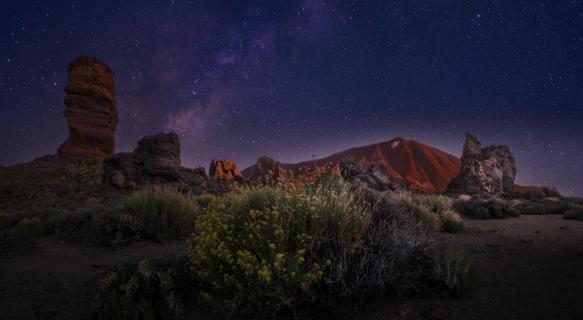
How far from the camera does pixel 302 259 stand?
291cm

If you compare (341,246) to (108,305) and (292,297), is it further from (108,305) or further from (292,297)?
(108,305)

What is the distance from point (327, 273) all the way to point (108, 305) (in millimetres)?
2424

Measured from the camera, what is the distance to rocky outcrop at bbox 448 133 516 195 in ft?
102

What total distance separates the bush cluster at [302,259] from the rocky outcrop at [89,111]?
50093 mm

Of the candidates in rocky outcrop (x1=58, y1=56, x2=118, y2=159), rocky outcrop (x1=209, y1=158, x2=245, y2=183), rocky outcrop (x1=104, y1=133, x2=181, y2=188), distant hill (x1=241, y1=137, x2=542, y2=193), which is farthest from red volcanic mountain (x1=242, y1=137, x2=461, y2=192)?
rocky outcrop (x1=104, y1=133, x2=181, y2=188)

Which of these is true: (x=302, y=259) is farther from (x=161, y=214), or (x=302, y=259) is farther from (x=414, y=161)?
(x=414, y=161)

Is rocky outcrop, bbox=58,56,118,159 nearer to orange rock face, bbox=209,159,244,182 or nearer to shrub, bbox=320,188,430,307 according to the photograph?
orange rock face, bbox=209,159,244,182

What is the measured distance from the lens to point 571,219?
9492mm

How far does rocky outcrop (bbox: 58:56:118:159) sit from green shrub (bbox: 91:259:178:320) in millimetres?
49411

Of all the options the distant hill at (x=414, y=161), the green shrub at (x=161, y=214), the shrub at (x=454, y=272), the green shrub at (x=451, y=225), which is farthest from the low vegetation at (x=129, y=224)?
the distant hill at (x=414, y=161)

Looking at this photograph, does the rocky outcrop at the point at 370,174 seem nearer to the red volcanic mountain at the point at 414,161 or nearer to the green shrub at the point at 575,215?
the green shrub at the point at 575,215

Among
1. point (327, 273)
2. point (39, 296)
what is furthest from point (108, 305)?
point (327, 273)

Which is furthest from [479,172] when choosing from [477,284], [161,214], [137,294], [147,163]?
[137,294]

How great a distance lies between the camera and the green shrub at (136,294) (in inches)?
114
